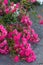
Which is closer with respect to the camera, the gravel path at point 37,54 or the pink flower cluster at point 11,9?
the gravel path at point 37,54

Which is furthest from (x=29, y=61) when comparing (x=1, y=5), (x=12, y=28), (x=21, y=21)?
(x=1, y=5)

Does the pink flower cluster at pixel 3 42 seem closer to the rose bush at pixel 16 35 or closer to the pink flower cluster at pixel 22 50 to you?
the rose bush at pixel 16 35

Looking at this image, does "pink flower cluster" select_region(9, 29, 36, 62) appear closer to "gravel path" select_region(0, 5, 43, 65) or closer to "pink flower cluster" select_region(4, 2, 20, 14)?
"gravel path" select_region(0, 5, 43, 65)

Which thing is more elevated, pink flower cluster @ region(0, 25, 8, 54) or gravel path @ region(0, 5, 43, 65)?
pink flower cluster @ region(0, 25, 8, 54)

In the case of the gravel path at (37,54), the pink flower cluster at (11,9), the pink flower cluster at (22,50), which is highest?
the pink flower cluster at (11,9)

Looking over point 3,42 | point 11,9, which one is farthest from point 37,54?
point 11,9

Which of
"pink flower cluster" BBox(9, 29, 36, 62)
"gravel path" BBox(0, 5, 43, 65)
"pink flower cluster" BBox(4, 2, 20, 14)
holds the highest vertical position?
"pink flower cluster" BBox(4, 2, 20, 14)

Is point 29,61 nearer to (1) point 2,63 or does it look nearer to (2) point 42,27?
(1) point 2,63

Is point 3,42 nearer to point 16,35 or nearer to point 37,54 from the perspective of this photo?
point 16,35

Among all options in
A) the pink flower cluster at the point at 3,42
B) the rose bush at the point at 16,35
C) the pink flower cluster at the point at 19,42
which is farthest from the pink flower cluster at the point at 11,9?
the pink flower cluster at the point at 3,42

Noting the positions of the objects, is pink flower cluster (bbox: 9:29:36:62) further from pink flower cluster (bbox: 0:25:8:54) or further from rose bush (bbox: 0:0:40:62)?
pink flower cluster (bbox: 0:25:8:54)

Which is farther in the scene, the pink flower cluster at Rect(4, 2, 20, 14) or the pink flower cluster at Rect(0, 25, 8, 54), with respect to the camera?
the pink flower cluster at Rect(4, 2, 20, 14)

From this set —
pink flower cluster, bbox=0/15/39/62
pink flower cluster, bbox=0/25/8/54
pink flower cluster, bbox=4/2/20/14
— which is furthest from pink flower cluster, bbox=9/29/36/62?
pink flower cluster, bbox=4/2/20/14

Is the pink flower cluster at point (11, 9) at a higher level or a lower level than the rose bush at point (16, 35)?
A: higher
